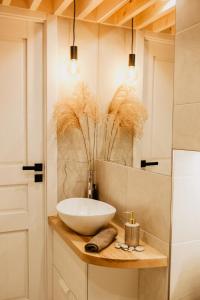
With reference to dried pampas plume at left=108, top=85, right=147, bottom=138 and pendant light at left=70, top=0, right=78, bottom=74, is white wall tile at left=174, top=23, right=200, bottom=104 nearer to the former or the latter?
dried pampas plume at left=108, top=85, right=147, bottom=138

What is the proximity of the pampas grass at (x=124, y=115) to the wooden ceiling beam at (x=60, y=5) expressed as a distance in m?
0.65

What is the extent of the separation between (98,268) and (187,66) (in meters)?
1.17

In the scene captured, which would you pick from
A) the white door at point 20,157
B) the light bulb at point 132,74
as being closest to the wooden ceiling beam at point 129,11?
the light bulb at point 132,74

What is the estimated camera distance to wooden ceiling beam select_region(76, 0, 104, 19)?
6.69ft

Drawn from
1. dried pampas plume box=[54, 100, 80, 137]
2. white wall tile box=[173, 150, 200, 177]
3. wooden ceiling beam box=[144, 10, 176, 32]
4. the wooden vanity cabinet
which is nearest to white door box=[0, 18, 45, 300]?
dried pampas plume box=[54, 100, 80, 137]

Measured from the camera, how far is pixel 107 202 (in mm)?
2303

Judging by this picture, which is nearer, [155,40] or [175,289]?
[175,289]

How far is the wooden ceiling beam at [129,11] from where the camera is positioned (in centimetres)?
187

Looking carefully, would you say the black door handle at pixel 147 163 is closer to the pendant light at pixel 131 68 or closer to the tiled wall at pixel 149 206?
the tiled wall at pixel 149 206

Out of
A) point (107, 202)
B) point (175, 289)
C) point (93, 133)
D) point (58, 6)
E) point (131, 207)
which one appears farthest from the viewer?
point (93, 133)

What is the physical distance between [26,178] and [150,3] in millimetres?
1463

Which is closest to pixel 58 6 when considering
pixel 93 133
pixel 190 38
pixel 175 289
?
pixel 93 133

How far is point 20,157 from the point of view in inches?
91.9

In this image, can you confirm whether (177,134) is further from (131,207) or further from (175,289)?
(175,289)
